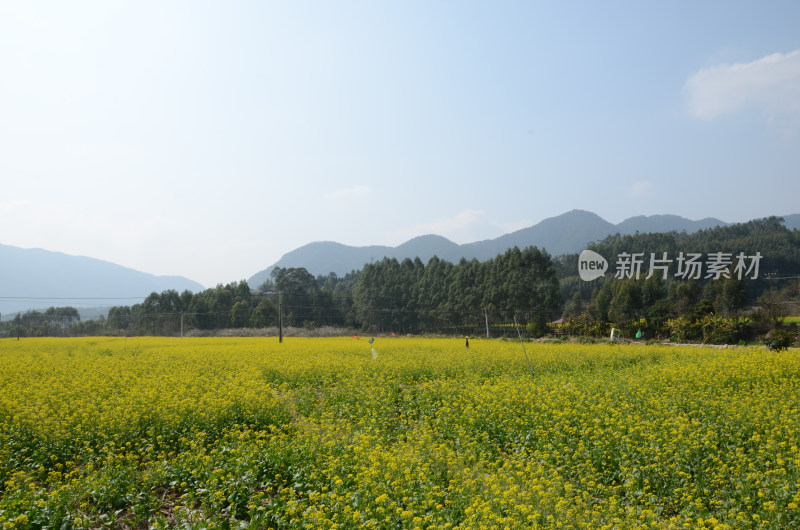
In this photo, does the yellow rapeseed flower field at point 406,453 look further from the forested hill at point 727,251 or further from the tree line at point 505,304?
the forested hill at point 727,251

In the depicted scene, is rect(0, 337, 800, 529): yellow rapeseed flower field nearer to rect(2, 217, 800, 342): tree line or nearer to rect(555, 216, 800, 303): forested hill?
rect(2, 217, 800, 342): tree line

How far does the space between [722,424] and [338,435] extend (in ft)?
24.4

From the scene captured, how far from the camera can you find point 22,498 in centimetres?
646

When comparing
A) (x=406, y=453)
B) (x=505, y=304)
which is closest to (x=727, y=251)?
(x=505, y=304)

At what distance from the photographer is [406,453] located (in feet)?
24.7

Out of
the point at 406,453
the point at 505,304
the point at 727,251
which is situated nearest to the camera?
the point at 406,453

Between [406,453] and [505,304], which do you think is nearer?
[406,453]

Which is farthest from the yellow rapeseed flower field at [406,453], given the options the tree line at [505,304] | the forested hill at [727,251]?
the forested hill at [727,251]

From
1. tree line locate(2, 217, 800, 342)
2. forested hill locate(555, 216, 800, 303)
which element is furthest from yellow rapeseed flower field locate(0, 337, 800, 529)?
forested hill locate(555, 216, 800, 303)

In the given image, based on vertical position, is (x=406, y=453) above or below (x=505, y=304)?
below

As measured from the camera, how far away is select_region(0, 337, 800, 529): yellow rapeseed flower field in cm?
597

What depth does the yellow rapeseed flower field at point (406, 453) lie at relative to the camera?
5973mm

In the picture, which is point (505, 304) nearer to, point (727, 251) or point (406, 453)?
point (727, 251)

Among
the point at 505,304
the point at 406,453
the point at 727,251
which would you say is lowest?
the point at 406,453
